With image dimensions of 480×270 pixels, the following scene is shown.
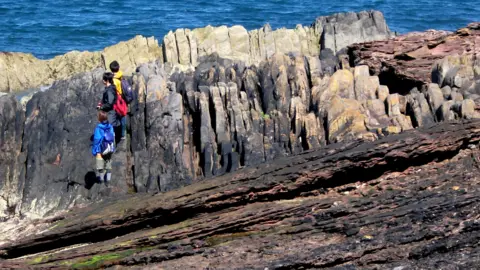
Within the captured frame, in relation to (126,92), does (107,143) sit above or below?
below

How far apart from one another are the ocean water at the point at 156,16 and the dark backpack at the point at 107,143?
22.1m

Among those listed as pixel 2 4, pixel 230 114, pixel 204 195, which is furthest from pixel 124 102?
pixel 2 4

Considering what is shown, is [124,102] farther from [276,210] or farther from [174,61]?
[174,61]

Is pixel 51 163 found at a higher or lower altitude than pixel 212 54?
lower

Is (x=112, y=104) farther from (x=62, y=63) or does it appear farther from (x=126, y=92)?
(x=62, y=63)

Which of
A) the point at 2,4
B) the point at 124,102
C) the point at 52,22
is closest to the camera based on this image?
the point at 124,102

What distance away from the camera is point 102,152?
1845 centimetres

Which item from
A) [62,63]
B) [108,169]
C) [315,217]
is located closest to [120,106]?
[108,169]

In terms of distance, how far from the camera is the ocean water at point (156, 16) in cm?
4359

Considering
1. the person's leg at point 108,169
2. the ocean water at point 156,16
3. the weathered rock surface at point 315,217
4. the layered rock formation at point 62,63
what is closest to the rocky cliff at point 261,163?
the weathered rock surface at point 315,217

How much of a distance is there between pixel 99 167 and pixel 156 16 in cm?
3212

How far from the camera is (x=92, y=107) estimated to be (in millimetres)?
20828

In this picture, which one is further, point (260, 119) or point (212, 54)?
point (212, 54)

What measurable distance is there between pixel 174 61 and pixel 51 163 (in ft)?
35.2
